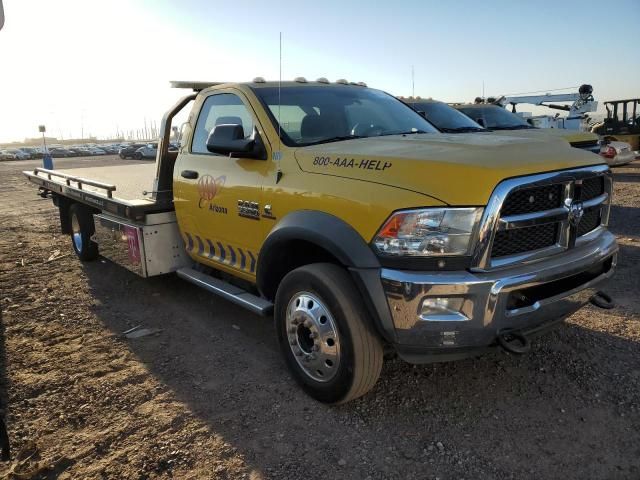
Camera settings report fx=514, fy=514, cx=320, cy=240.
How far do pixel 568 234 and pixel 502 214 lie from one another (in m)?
0.59

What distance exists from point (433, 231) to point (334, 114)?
1.70 meters

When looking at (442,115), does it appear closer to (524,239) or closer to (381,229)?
(524,239)

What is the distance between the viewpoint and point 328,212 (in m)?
2.98

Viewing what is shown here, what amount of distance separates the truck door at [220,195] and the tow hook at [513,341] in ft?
5.72

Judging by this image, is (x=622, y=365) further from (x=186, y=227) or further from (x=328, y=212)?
(x=186, y=227)

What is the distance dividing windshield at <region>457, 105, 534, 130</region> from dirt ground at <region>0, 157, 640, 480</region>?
540cm

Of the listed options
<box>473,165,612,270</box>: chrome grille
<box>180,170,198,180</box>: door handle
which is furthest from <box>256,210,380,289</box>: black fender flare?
<box>180,170,198,180</box>: door handle

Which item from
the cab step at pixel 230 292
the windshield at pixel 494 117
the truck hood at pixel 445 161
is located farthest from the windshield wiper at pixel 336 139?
the windshield at pixel 494 117

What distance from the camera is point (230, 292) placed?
13.3ft

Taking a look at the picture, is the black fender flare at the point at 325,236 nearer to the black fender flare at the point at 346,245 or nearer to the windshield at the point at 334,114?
the black fender flare at the point at 346,245

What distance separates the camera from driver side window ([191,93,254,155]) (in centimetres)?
394

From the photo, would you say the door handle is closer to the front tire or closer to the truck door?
the truck door

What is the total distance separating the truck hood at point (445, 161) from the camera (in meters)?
2.55

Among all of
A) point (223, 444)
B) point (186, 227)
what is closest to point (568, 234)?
point (223, 444)
